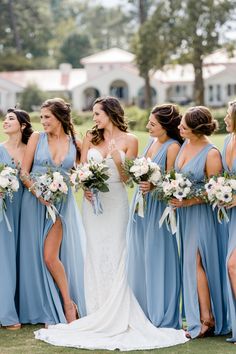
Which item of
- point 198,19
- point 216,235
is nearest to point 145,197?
point 216,235

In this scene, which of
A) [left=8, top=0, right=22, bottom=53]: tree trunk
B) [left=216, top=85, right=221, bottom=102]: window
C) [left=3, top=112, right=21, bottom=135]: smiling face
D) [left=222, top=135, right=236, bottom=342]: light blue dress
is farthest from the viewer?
[left=8, top=0, right=22, bottom=53]: tree trunk

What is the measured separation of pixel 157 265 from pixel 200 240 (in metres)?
0.55

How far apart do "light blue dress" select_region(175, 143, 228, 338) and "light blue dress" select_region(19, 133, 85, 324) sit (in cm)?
124

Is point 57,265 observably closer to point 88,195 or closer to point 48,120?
point 88,195

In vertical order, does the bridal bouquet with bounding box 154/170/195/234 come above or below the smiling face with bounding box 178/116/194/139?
below

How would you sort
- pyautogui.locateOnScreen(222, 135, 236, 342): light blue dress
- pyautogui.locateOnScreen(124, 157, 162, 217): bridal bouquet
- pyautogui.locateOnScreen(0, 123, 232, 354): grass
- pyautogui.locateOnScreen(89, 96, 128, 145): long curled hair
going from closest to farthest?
pyautogui.locateOnScreen(0, 123, 232, 354): grass < pyautogui.locateOnScreen(222, 135, 236, 342): light blue dress < pyautogui.locateOnScreen(124, 157, 162, 217): bridal bouquet < pyautogui.locateOnScreen(89, 96, 128, 145): long curled hair

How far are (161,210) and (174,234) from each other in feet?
0.88

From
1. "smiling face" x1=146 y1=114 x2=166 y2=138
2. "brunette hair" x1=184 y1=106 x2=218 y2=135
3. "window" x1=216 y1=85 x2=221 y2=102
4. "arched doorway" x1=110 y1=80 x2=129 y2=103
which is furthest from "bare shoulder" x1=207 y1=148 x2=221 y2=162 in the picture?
"arched doorway" x1=110 y1=80 x2=129 y2=103

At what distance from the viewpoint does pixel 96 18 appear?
366 ft

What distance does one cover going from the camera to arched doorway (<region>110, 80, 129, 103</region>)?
9194 centimetres

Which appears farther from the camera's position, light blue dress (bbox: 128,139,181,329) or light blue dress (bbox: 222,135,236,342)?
Answer: light blue dress (bbox: 128,139,181,329)

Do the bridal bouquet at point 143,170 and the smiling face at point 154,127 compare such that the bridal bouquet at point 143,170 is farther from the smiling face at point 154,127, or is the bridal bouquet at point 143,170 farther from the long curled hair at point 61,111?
the long curled hair at point 61,111

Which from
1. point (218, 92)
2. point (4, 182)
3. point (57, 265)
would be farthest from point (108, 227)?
point (218, 92)

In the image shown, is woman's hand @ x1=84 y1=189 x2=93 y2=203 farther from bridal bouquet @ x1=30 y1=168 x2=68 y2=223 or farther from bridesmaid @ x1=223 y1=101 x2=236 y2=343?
bridesmaid @ x1=223 y1=101 x2=236 y2=343
